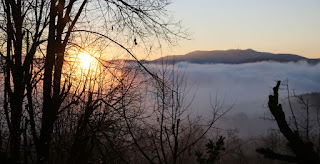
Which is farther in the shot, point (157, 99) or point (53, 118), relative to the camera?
point (157, 99)

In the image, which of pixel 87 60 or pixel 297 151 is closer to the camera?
pixel 297 151

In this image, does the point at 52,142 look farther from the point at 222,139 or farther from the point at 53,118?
the point at 222,139

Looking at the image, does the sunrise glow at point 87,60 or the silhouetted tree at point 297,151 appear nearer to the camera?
the silhouetted tree at point 297,151

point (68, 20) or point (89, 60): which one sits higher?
point (68, 20)

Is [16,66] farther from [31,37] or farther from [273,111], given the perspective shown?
[273,111]

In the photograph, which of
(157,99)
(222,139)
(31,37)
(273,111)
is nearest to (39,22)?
(31,37)

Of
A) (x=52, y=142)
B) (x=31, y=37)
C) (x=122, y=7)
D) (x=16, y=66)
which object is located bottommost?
(x=52, y=142)

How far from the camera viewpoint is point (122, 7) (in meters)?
8.51

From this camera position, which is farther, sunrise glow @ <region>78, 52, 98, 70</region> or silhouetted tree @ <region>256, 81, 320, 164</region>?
sunrise glow @ <region>78, 52, 98, 70</region>

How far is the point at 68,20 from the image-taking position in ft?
26.7

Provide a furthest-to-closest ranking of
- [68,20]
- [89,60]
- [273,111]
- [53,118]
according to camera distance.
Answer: [89,60]
[68,20]
[53,118]
[273,111]

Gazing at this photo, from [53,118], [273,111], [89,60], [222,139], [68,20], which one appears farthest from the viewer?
[89,60]

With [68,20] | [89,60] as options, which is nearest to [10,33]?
[68,20]

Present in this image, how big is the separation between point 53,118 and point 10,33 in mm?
2879
